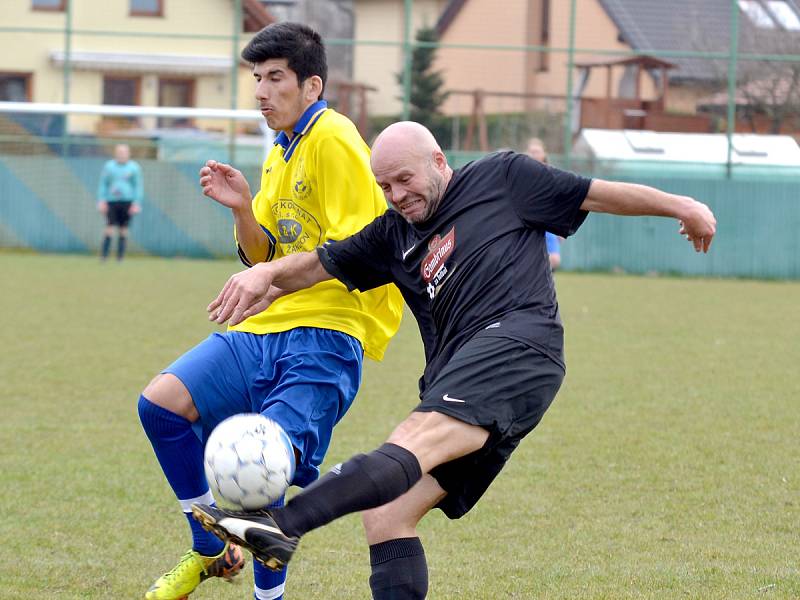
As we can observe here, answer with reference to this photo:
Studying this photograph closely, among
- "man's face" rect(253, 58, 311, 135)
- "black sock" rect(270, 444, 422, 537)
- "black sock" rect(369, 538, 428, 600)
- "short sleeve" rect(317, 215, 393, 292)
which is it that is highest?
"man's face" rect(253, 58, 311, 135)

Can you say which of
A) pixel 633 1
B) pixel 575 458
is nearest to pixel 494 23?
pixel 633 1

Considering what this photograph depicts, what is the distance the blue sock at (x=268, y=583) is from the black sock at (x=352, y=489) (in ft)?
3.23

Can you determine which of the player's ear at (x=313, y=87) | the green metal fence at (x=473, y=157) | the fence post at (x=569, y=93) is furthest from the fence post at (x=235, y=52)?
the player's ear at (x=313, y=87)

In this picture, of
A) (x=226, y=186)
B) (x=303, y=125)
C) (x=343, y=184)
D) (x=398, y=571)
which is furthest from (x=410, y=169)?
(x=398, y=571)

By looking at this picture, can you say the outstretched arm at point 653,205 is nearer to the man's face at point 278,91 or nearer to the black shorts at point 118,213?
the man's face at point 278,91

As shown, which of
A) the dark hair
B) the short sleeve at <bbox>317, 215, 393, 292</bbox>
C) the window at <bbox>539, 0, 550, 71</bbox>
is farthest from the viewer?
the window at <bbox>539, 0, 550, 71</bbox>

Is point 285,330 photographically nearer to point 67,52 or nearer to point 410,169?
point 410,169

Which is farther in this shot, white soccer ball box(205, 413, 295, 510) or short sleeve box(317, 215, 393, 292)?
short sleeve box(317, 215, 393, 292)

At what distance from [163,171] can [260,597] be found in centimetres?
1983

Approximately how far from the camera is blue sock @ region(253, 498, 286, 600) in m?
4.39

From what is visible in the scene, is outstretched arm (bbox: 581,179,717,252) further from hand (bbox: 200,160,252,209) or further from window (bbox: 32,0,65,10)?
window (bbox: 32,0,65,10)

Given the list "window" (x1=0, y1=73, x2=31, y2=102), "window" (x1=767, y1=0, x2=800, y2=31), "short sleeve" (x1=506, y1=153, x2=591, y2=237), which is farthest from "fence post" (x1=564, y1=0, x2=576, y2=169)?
"short sleeve" (x1=506, y1=153, x2=591, y2=237)

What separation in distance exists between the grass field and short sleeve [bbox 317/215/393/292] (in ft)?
4.09

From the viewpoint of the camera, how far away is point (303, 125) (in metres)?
4.57
